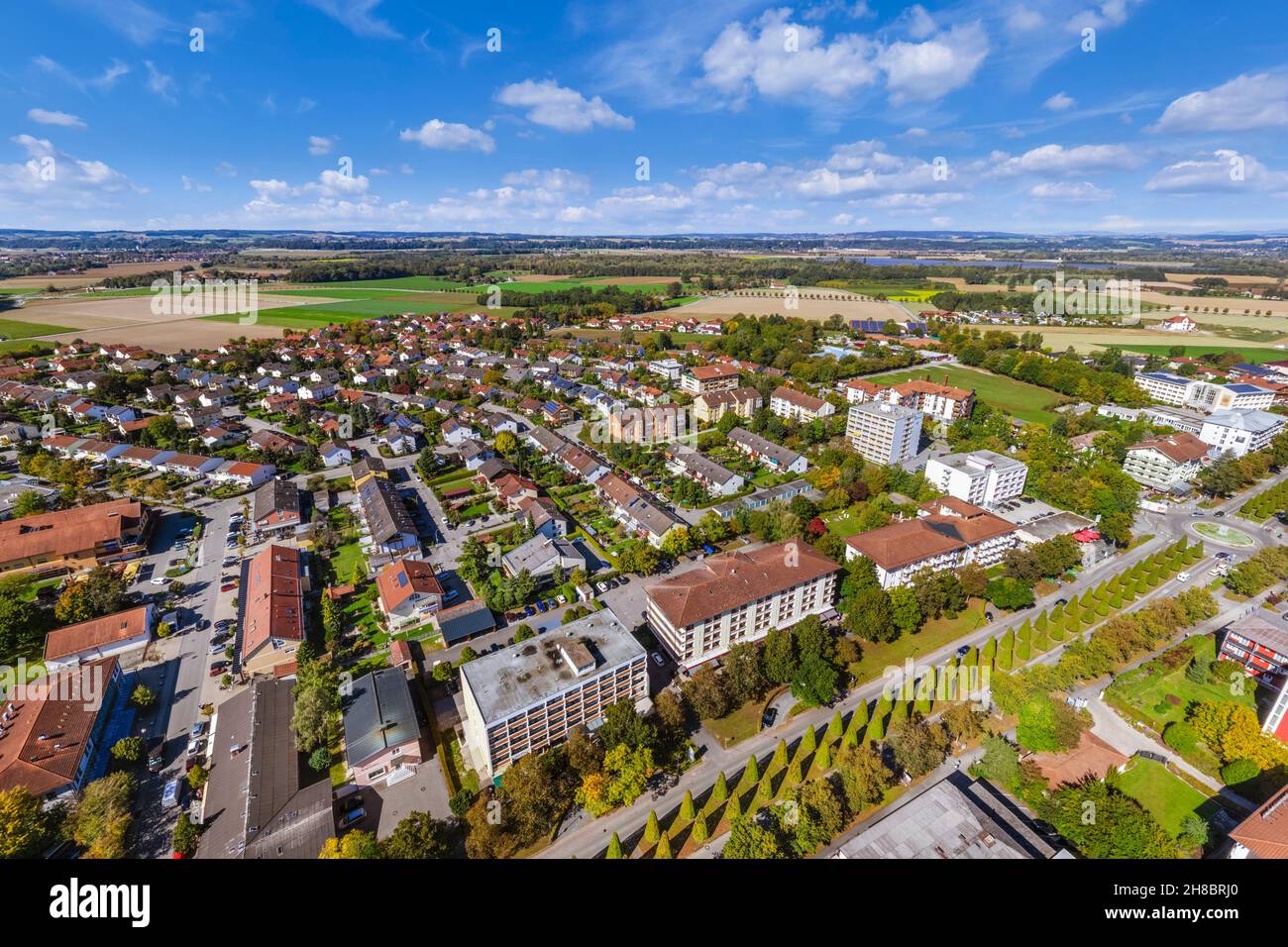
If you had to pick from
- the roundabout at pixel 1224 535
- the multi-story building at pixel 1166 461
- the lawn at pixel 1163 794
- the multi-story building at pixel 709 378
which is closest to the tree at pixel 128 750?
the lawn at pixel 1163 794

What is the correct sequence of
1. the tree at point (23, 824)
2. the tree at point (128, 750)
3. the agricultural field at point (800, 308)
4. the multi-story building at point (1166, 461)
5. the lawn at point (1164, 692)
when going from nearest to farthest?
the tree at point (23, 824) → the tree at point (128, 750) → the lawn at point (1164, 692) → the multi-story building at point (1166, 461) → the agricultural field at point (800, 308)

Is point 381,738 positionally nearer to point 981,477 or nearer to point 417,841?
point 417,841

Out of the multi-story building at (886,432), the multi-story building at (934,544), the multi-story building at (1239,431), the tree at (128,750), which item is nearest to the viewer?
the tree at (128,750)

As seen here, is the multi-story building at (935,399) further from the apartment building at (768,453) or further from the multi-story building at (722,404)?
the apartment building at (768,453)

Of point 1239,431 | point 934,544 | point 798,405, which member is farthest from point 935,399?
point 934,544

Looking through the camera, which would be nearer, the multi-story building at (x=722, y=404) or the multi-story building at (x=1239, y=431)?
the multi-story building at (x=1239, y=431)

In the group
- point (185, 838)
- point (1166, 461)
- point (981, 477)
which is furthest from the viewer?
point (1166, 461)
